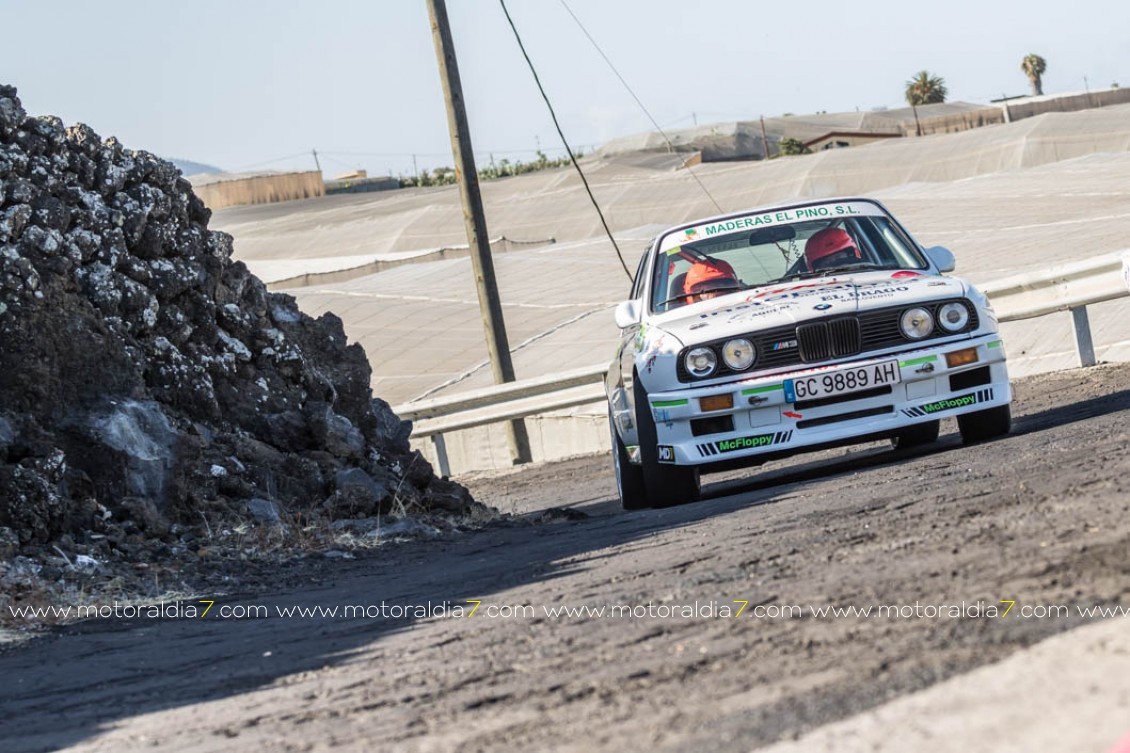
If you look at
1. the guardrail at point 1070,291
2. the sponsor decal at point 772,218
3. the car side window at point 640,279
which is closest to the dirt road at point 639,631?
the sponsor decal at point 772,218

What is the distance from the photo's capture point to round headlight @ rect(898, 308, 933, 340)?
8938 millimetres

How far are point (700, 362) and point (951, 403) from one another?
1.45 m

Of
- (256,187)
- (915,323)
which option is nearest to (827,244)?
(915,323)

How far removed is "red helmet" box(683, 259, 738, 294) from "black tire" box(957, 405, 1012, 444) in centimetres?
164

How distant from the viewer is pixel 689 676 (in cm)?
422

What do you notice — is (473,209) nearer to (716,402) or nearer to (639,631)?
(716,402)

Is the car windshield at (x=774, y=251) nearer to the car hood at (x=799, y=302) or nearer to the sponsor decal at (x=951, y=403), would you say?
the car hood at (x=799, y=302)

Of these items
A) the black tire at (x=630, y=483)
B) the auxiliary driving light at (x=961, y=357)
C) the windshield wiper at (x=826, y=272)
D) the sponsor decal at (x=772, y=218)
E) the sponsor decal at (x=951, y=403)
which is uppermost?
the sponsor decal at (x=772, y=218)

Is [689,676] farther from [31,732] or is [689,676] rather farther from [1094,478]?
[1094,478]

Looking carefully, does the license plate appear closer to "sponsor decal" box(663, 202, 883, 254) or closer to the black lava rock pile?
"sponsor decal" box(663, 202, 883, 254)

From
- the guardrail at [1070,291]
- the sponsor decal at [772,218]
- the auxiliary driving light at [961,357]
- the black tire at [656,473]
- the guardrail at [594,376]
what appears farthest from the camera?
the guardrail at [594,376]

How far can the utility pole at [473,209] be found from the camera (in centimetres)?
1844

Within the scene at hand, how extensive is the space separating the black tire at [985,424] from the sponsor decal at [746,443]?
1220 millimetres

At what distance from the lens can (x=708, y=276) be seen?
10016 mm
